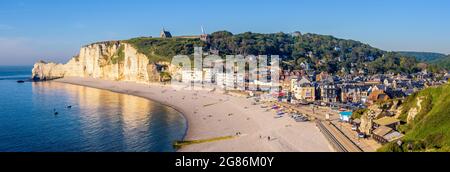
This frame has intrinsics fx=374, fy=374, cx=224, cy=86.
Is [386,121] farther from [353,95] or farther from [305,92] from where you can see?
[305,92]

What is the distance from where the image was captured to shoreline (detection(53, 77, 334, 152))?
2711cm

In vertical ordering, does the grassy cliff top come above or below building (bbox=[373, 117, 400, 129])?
above

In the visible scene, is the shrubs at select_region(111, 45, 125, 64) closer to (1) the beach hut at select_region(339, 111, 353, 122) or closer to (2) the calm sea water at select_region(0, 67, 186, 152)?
(2) the calm sea water at select_region(0, 67, 186, 152)

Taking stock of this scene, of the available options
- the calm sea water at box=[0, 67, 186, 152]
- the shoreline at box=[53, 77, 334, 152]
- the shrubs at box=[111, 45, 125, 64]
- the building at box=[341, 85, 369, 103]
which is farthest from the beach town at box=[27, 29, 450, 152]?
the calm sea water at box=[0, 67, 186, 152]

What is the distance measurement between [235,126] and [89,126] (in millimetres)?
14437

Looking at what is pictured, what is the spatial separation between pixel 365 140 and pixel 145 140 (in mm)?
16938

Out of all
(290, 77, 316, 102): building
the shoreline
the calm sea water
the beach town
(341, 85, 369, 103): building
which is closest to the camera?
the shoreline

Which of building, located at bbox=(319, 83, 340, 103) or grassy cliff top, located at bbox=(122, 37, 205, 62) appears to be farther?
grassy cliff top, located at bbox=(122, 37, 205, 62)

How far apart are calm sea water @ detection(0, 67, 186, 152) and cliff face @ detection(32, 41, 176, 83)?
80.0 feet

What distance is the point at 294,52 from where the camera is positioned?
11788cm

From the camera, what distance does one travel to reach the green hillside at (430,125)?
69.5 feet

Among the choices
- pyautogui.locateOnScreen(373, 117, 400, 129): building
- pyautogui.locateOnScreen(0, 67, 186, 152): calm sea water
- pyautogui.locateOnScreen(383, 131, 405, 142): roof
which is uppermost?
pyautogui.locateOnScreen(373, 117, 400, 129): building

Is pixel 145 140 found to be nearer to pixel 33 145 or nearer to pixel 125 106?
pixel 33 145
